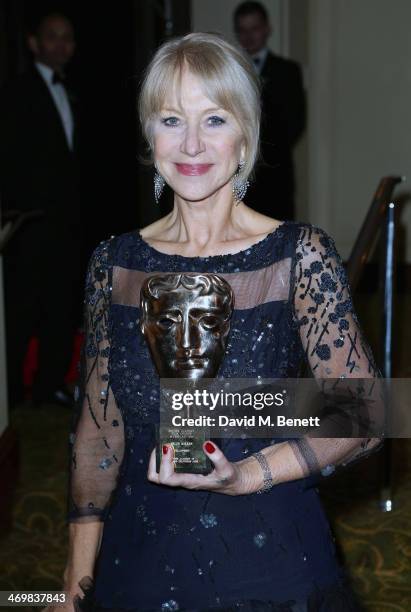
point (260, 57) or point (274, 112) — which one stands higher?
point (260, 57)

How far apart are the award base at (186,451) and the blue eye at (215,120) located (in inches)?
23.0

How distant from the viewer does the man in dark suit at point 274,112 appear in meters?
6.39

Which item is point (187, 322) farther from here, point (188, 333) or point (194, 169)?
point (194, 169)

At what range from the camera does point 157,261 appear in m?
2.01

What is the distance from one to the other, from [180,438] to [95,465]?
0.48 metres

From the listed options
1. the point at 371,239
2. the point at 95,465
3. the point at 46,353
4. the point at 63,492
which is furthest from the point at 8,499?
the point at 95,465

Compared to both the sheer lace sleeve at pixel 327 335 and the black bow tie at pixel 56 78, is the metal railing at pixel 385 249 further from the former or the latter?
the black bow tie at pixel 56 78

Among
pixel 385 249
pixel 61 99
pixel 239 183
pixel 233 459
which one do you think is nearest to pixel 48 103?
pixel 61 99

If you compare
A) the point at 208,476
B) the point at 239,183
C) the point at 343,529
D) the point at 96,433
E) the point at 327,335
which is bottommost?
the point at 343,529

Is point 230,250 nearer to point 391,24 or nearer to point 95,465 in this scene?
point 95,465

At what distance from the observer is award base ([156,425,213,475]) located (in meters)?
1.59

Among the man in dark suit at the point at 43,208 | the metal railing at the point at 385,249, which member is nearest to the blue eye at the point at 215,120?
the metal railing at the point at 385,249

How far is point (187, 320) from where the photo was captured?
1.70 meters

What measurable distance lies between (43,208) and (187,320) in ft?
12.6
